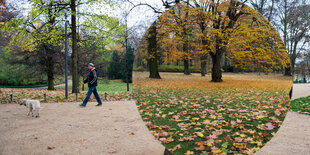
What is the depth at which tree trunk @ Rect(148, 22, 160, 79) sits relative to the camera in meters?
1.48

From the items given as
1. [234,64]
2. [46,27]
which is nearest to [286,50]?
[234,64]

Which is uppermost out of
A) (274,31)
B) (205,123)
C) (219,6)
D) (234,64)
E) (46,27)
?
(46,27)

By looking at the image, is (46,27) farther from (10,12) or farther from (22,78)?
(22,78)

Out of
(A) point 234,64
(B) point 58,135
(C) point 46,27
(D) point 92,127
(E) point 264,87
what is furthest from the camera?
(D) point 92,127

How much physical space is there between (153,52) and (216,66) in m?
0.53

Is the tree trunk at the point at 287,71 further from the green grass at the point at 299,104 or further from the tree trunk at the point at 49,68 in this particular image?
the tree trunk at the point at 49,68

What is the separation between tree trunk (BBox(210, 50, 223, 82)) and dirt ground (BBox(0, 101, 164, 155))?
A: 2.23 meters

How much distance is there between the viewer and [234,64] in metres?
1.62

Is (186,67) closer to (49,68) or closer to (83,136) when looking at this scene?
(49,68)

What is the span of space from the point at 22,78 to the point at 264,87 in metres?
3.53

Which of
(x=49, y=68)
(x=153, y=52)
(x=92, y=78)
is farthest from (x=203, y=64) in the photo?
(x=92, y=78)

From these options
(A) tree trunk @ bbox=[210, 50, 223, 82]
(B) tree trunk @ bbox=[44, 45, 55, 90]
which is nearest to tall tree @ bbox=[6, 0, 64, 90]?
(B) tree trunk @ bbox=[44, 45, 55, 90]

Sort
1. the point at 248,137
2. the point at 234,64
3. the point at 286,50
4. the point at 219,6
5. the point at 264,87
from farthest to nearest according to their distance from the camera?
the point at 234,64 → the point at 219,6 → the point at 264,87 → the point at 286,50 → the point at 248,137

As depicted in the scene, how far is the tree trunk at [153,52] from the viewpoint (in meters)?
1.48
